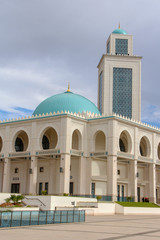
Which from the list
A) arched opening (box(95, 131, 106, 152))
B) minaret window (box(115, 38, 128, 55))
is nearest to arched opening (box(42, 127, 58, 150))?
arched opening (box(95, 131, 106, 152))

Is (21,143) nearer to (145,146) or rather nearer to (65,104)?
(65,104)

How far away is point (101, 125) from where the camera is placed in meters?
52.7

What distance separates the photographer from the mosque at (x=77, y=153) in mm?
50844

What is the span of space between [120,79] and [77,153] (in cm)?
3668

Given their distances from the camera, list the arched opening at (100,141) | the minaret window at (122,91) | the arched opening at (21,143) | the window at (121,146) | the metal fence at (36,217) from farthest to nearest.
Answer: the minaret window at (122,91), the arched opening at (21,143), the window at (121,146), the arched opening at (100,141), the metal fence at (36,217)

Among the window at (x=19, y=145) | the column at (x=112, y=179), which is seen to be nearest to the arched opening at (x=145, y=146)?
the column at (x=112, y=179)

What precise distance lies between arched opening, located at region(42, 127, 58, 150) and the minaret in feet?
81.0

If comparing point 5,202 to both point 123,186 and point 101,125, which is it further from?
point 123,186

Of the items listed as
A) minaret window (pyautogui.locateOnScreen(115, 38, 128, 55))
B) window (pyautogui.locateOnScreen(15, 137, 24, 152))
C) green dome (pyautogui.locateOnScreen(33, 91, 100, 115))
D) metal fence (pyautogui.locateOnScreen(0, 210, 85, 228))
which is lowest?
metal fence (pyautogui.locateOnScreen(0, 210, 85, 228))

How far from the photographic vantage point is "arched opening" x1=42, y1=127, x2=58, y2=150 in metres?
57.8

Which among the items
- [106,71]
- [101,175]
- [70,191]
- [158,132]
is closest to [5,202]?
[70,191]

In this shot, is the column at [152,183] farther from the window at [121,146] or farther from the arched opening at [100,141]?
the arched opening at [100,141]

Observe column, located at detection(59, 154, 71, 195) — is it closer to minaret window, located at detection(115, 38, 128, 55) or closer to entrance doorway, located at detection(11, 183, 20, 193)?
entrance doorway, located at detection(11, 183, 20, 193)

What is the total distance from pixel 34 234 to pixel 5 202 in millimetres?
23278
